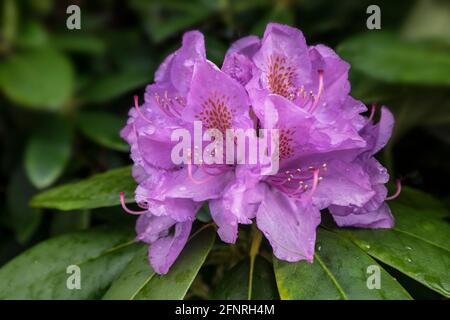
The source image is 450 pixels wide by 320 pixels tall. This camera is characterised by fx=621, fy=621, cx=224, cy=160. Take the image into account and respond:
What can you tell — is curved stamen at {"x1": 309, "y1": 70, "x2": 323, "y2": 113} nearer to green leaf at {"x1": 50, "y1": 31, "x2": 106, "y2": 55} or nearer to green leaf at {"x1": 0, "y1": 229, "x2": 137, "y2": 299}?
green leaf at {"x1": 0, "y1": 229, "x2": 137, "y2": 299}

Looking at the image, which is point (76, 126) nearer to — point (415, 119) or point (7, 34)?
point (7, 34)

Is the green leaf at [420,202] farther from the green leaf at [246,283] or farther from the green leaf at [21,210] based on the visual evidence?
the green leaf at [21,210]

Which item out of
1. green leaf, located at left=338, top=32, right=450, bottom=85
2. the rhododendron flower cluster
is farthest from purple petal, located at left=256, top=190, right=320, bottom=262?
green leaf, located at left=338, top=32, right=450, bottom=85

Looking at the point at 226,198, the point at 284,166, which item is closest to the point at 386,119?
the point at 284,166

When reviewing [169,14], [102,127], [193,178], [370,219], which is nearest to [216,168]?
[193,178]

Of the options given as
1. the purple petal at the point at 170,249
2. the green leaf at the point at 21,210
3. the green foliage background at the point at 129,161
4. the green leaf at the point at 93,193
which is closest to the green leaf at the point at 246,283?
the green foliage background at the point at 129,161
